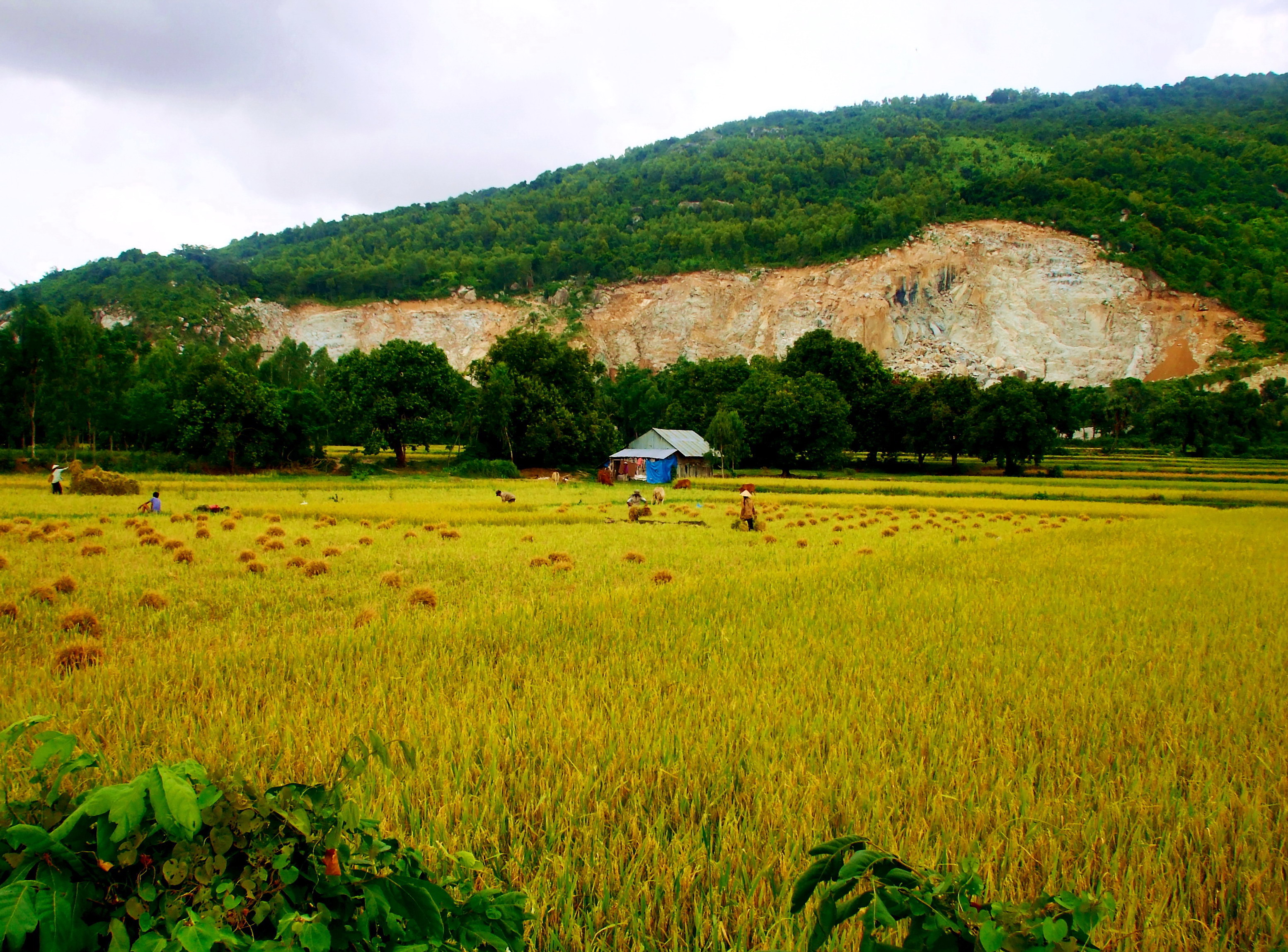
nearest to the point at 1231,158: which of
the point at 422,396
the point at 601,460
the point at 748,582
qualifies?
the point at 601,460

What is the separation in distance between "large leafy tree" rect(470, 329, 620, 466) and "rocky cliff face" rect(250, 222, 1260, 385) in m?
54.8

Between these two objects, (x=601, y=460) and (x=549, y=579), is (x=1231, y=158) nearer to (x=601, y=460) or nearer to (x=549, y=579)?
(x=601, y=460)

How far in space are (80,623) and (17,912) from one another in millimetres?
6493

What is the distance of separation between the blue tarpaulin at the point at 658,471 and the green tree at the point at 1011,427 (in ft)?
93.3

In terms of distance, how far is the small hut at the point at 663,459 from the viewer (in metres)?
51.5

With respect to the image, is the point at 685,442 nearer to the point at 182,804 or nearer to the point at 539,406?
the point at 539,406

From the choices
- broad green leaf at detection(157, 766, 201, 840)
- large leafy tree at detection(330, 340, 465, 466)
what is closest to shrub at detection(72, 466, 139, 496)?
large leafy tree at detection(330, 340, 465, 466)

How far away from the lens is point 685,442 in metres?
56.7

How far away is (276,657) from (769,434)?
183 ft

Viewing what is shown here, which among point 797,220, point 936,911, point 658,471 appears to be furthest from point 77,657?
point 797,220

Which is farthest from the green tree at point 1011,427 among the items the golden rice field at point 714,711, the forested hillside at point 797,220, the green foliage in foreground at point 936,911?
the forested hillside at point 797,220

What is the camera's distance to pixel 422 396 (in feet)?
181

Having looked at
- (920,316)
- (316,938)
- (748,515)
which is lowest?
(748,515)

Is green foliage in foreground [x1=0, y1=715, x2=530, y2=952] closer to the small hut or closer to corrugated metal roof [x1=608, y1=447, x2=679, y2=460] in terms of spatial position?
the small hut
